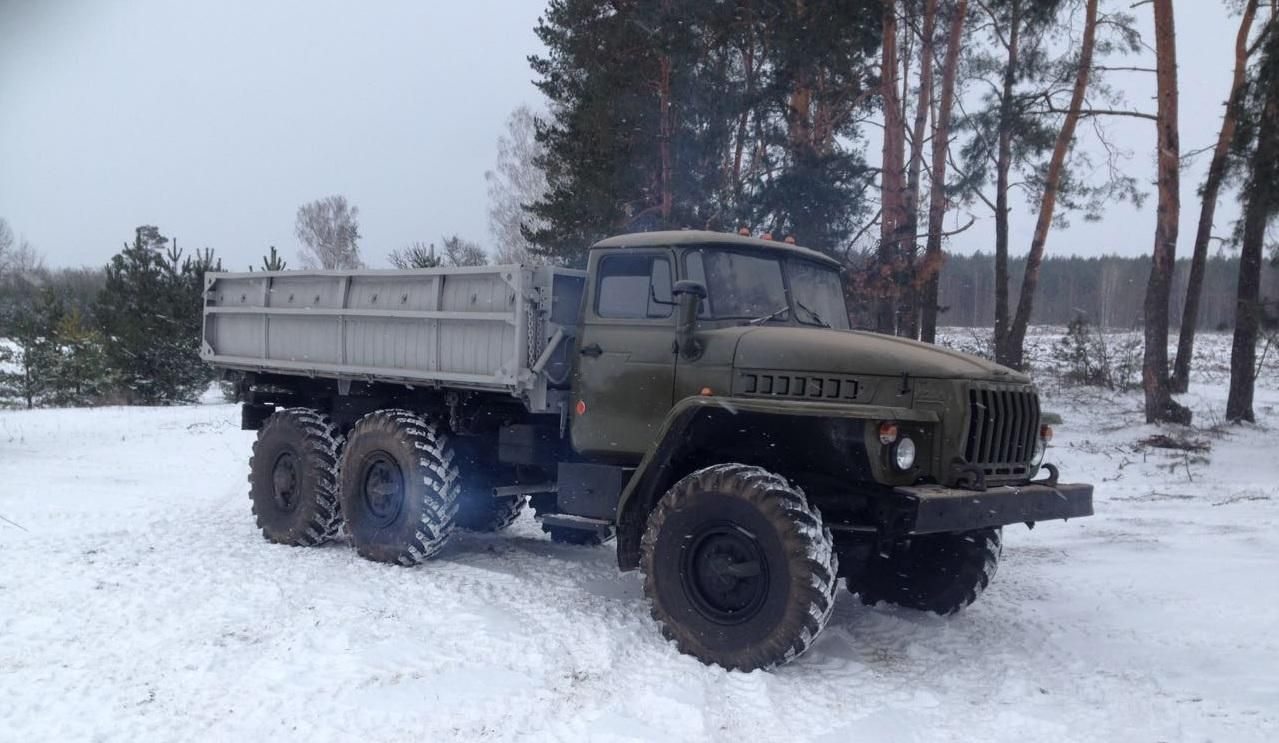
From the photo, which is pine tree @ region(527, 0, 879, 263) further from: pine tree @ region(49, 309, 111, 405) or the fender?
pine tree @ region(49, 309, 111, 405)

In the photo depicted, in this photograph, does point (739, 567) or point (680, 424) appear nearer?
point (739, 567)

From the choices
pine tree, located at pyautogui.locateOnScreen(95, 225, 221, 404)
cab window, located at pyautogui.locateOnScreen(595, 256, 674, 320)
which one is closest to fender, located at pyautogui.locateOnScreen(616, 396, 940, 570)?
cab window, located at pyautogui.locateOnScreen(595, 256, 674, 320)

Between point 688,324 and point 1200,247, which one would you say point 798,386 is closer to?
point 688,324

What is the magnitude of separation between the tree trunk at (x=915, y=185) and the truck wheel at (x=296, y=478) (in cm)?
1002

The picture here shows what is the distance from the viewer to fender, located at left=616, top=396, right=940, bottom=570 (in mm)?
5191

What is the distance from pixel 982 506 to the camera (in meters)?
5.14

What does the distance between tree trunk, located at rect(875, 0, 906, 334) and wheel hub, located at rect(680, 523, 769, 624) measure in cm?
1070

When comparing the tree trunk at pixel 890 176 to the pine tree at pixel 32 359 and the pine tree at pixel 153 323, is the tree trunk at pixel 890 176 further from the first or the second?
the pine tree at pixel 32 359

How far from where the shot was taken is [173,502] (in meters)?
10.5

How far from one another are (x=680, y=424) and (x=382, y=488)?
3143mm

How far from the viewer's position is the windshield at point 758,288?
628 centimetres

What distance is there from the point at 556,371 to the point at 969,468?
2941 millimetres

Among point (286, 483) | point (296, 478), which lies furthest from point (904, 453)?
point (286, 483)

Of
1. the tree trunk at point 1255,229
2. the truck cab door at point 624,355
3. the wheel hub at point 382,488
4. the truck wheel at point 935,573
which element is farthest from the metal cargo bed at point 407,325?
the tree trunk at point 1255,229
